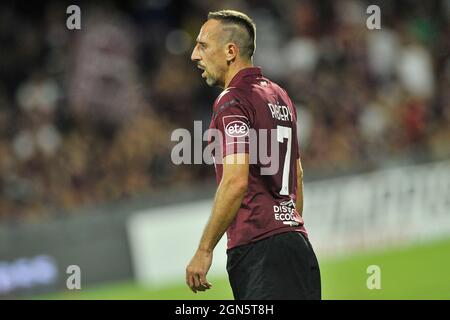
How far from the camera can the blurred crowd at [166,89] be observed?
14562mm

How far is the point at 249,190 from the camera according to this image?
5688 mm

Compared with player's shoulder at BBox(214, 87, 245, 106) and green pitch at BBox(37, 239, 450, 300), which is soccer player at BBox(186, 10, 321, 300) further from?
green pitch at BBox(37, 239, 450, 300)

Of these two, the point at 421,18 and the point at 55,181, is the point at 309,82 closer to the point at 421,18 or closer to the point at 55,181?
the point at 421,18

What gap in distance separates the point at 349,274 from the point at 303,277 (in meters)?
7.54

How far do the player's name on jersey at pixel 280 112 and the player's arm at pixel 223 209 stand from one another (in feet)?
1.39

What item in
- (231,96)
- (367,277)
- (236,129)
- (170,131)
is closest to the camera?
(236,129)

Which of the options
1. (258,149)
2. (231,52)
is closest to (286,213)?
(258,149)

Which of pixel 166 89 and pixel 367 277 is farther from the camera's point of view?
pixel 166 89

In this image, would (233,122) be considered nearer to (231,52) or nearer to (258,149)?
(258,149)

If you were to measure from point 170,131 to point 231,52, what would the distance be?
951 centimetres

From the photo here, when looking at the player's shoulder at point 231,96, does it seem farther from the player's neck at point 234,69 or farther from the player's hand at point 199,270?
the player's hand at point 199,270

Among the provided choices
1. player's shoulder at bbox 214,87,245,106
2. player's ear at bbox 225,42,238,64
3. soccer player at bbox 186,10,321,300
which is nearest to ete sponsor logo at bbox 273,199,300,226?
soccer player at bbox 186,10,321,300

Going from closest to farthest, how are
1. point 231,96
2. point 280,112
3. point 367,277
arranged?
point 231,96 → point 280,112 → point 367,277

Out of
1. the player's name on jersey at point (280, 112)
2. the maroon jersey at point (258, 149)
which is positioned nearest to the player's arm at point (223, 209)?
the maroon jersey at point (258, 149)
